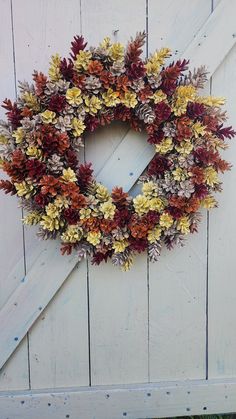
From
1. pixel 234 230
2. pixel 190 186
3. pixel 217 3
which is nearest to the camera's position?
pixel 190 186

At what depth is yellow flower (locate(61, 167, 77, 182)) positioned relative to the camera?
4.43 feet

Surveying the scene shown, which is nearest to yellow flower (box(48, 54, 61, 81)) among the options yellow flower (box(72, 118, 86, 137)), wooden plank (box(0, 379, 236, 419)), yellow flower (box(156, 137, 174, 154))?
yellow flower (box(72, 118, 86, 137))

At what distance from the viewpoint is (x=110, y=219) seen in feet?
4.60

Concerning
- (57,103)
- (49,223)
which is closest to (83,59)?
(57,103)

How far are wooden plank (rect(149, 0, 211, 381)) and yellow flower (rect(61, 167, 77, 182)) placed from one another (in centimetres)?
44

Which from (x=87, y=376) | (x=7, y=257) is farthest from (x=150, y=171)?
(x=87, y=376)

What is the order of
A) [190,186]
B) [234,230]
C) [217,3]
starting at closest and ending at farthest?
1. [190,186]
2. [217,3]
3. [234,230]

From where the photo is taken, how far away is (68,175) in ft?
4.43

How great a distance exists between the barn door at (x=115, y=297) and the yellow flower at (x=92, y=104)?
6.4 inches

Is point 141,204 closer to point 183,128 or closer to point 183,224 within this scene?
point 183,224

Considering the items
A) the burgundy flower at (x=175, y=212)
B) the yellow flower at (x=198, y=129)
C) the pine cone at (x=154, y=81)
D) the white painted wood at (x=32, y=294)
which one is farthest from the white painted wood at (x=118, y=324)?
the pine cone at (x=154, y=81)

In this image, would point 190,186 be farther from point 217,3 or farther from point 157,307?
point 217,3

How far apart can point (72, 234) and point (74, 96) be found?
406 mm

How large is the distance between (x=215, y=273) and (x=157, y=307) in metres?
0.24
